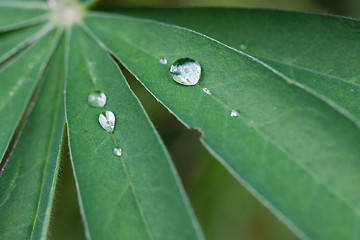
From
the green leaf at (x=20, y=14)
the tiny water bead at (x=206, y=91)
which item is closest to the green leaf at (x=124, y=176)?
the tiny water bead at (x=206, y=91)

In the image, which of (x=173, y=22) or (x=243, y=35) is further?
(x=173, y=22)

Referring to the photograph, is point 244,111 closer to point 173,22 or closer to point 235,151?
point 235,151

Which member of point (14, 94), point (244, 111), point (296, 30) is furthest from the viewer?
point (14, 94)

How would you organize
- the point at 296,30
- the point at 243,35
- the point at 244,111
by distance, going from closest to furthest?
the point at 244,111
the point at 296,30
the point at 243,35

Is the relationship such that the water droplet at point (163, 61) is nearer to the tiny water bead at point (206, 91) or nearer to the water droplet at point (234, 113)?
the tiny water bead at point (206, 91)

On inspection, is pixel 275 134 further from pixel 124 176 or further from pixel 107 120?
pixel 107 120

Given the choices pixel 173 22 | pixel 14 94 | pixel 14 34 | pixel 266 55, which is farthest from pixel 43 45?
pixel 266 55

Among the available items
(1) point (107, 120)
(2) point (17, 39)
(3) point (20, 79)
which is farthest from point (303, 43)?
(2) point (17, 39)
